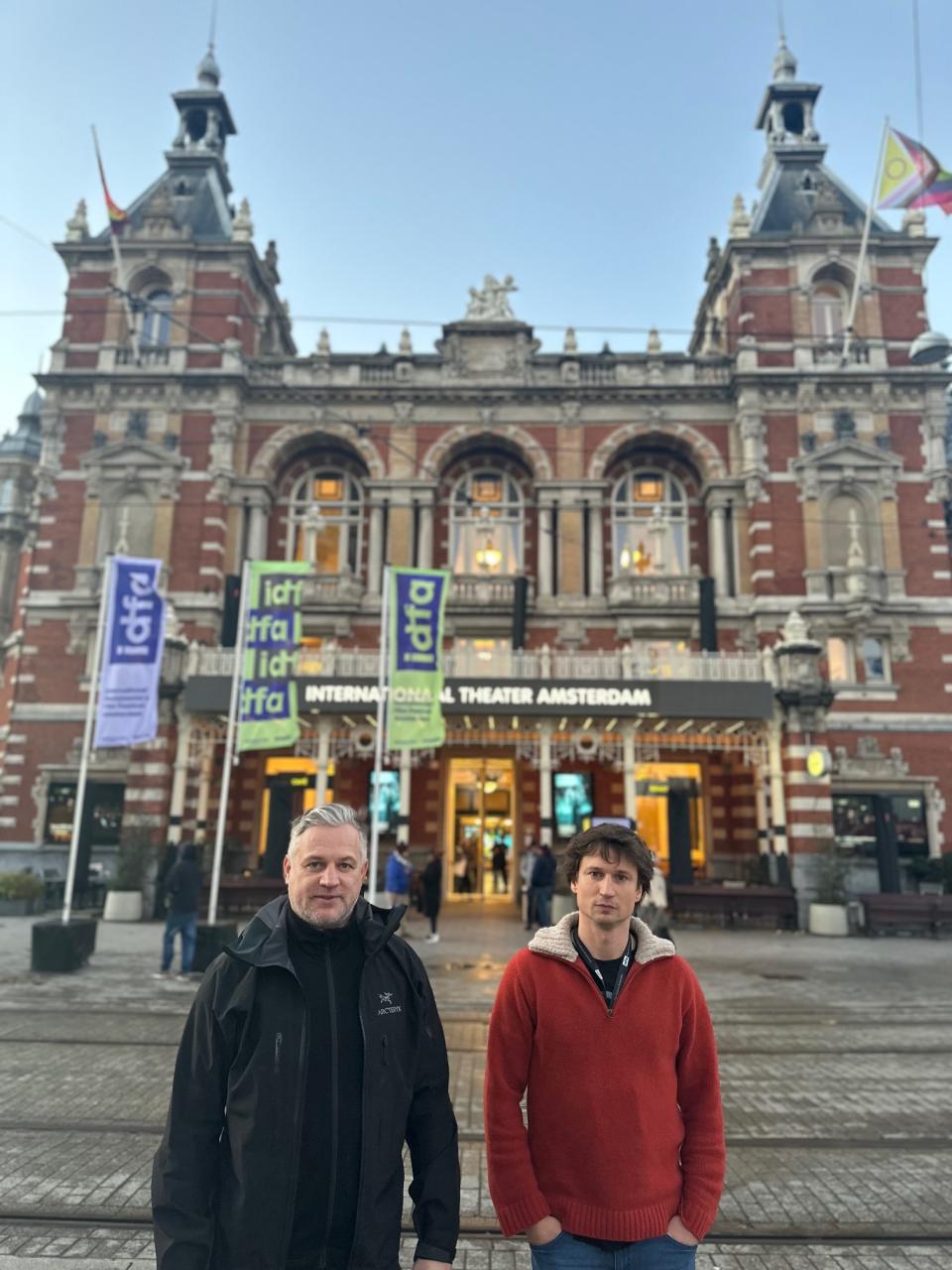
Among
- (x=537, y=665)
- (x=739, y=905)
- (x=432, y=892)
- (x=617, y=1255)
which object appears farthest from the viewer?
(x=537, y=665)

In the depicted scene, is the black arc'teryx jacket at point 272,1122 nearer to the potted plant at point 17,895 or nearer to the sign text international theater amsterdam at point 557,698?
the sign text international theater amsterdam at point 557,698

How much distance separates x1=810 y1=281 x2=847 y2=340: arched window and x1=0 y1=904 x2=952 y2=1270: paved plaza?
21.1m

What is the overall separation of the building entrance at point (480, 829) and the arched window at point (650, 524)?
25.8ft

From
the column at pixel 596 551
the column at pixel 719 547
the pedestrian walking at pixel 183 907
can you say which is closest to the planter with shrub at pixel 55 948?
the pedestrian walking at pixel 183 907

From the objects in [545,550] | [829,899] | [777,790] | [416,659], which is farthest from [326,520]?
[829,899]

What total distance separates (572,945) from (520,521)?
81.2 ft

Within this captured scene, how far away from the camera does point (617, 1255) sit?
2586 millimetres

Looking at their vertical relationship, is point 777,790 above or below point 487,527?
below

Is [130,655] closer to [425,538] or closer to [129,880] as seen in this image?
[129,880]

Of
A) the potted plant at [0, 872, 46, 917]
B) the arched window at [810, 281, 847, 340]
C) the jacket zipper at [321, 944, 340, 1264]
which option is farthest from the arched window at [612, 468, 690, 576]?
the jacket zipper at [321, 944, 340, 1264]

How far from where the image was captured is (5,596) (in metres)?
35.6

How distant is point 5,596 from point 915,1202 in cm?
3874

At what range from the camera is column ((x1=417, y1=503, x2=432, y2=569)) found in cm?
2600

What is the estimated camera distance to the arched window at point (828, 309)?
26.7m
